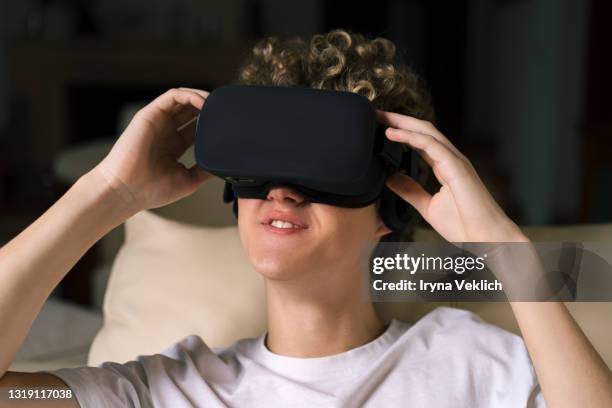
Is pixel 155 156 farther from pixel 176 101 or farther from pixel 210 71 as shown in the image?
pixel 210 71

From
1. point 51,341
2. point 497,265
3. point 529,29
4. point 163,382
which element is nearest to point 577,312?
point 497,265

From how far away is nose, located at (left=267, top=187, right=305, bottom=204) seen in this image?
1.23m

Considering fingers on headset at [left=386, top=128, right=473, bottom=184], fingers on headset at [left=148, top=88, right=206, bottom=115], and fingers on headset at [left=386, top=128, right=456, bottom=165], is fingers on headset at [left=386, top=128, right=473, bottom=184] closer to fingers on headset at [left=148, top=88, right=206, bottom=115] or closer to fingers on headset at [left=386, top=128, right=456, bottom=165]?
fingers on headset at [left=386, top=128, right=456, bottom=165]

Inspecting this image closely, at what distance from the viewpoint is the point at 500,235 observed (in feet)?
3.91

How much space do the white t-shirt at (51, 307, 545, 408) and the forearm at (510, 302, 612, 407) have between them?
0.13 meters

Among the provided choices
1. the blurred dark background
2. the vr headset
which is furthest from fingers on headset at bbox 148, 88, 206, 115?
the blurred dark background

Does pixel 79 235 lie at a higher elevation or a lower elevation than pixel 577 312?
higher

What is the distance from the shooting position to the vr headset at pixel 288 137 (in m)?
1.17

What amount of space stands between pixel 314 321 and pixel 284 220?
18 cm

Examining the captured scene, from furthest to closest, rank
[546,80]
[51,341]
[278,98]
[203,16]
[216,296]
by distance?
1. [203,16]
2. [546,80]
3. [51,341]
4. [216,296]
5. [278,98]

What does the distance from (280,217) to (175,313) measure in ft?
1.74

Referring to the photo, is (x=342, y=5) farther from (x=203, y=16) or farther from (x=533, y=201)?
(x=533, y=201)

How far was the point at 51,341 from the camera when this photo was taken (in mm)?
2002

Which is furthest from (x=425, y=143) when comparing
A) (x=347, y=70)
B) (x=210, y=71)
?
(x=210, y=71)
